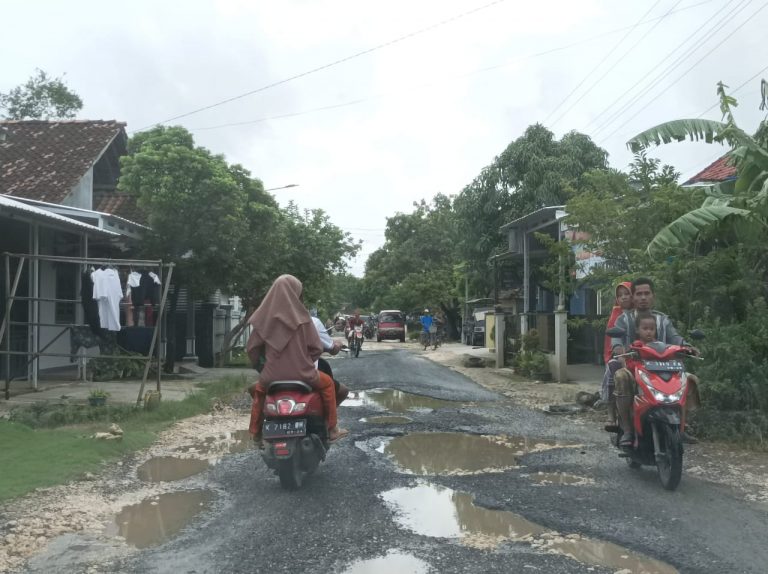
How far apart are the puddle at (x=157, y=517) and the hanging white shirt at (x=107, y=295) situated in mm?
5053

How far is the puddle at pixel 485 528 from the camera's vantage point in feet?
13.4

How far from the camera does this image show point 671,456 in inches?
219

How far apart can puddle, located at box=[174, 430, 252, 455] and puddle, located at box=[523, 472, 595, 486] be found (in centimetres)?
314

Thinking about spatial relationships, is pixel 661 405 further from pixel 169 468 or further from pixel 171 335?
pixel 171 335

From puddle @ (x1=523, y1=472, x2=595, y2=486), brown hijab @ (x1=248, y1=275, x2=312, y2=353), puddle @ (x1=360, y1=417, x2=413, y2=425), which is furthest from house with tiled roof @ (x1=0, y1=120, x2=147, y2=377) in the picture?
puddle @ (x1=523, y1=472, x2=595, y2=486)

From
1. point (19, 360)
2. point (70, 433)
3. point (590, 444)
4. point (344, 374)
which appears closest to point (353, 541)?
point (590, 444)

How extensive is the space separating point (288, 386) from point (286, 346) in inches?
12.5

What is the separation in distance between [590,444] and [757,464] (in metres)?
1.61

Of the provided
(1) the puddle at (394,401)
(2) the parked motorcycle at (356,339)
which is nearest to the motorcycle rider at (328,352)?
(1) the puddle at (394,401)

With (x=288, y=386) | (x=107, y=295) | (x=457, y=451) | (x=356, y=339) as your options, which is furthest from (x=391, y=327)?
(x=288, y=386)

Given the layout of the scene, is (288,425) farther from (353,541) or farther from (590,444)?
(590,444)

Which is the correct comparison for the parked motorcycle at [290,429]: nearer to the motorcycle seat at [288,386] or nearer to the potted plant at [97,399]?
the motorcycle seat at [288,386]

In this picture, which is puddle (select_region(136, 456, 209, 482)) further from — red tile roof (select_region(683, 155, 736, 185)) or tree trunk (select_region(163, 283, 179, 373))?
red tile roof (select_region(683, 155, 736, 185))

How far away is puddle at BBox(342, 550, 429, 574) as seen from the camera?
3920mm
